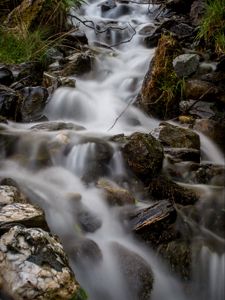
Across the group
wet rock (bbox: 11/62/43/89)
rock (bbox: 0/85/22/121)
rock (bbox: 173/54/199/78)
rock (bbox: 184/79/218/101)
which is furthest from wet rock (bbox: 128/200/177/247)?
wet rock (bbox: 11/62/43/89)

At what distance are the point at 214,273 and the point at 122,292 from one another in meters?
0.86

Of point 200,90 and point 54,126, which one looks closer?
point 54,126

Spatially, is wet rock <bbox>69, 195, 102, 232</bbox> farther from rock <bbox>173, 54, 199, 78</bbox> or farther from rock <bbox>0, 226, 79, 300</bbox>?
rock <bbox>173, 54, 199, 78</bbox>

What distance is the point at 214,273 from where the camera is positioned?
3.66 meters

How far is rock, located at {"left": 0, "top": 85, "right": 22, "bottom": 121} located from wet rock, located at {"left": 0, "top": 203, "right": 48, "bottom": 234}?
8.74ft

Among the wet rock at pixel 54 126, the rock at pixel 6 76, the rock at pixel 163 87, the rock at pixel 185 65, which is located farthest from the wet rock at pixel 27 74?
the rock at pixel 185 65

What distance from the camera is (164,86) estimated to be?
6.11 m

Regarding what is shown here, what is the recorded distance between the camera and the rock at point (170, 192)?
4.22 meters

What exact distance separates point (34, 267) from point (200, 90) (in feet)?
14.7

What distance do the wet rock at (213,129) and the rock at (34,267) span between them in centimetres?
333

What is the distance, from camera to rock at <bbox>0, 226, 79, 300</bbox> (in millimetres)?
2420

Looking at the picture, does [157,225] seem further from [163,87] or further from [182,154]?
[163,87]

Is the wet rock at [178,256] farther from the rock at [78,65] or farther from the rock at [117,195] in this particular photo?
the rock at [78,65]

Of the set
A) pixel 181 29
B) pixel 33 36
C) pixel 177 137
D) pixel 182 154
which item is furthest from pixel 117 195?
pixel 181 29
